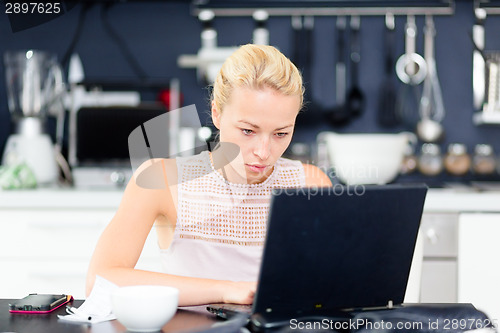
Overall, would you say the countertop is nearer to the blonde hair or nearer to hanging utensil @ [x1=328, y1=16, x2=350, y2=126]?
hanging utensil @ [x1=328, y1=16, x2=350, y2=126]

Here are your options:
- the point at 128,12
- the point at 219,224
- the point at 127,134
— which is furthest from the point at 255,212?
the point at 128,12

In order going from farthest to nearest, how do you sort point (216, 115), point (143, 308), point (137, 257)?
point (216, 115) → point (137, 257) → point (143, 308)

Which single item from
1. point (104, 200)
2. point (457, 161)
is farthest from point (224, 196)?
point (457, 161)

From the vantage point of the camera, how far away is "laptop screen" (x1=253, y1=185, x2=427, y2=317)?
0.79m

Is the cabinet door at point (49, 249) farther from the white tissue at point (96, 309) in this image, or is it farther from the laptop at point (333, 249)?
the laptop at point (333, 249)

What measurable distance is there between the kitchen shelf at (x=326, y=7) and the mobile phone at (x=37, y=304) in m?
1.68

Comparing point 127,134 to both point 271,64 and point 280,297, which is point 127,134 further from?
point 280,297

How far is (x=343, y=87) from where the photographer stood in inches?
100

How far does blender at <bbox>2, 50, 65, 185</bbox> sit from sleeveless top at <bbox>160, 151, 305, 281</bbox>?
1.05 metres

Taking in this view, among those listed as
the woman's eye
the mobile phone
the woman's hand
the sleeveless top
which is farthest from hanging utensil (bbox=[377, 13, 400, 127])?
the mobile phone

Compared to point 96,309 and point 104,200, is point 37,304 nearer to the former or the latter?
point 96,309

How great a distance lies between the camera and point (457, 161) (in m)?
2.44

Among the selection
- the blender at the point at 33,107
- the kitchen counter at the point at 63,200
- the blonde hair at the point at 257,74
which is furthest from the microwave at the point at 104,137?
the blonde hair at the point at 257,74

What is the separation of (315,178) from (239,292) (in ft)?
1.99
